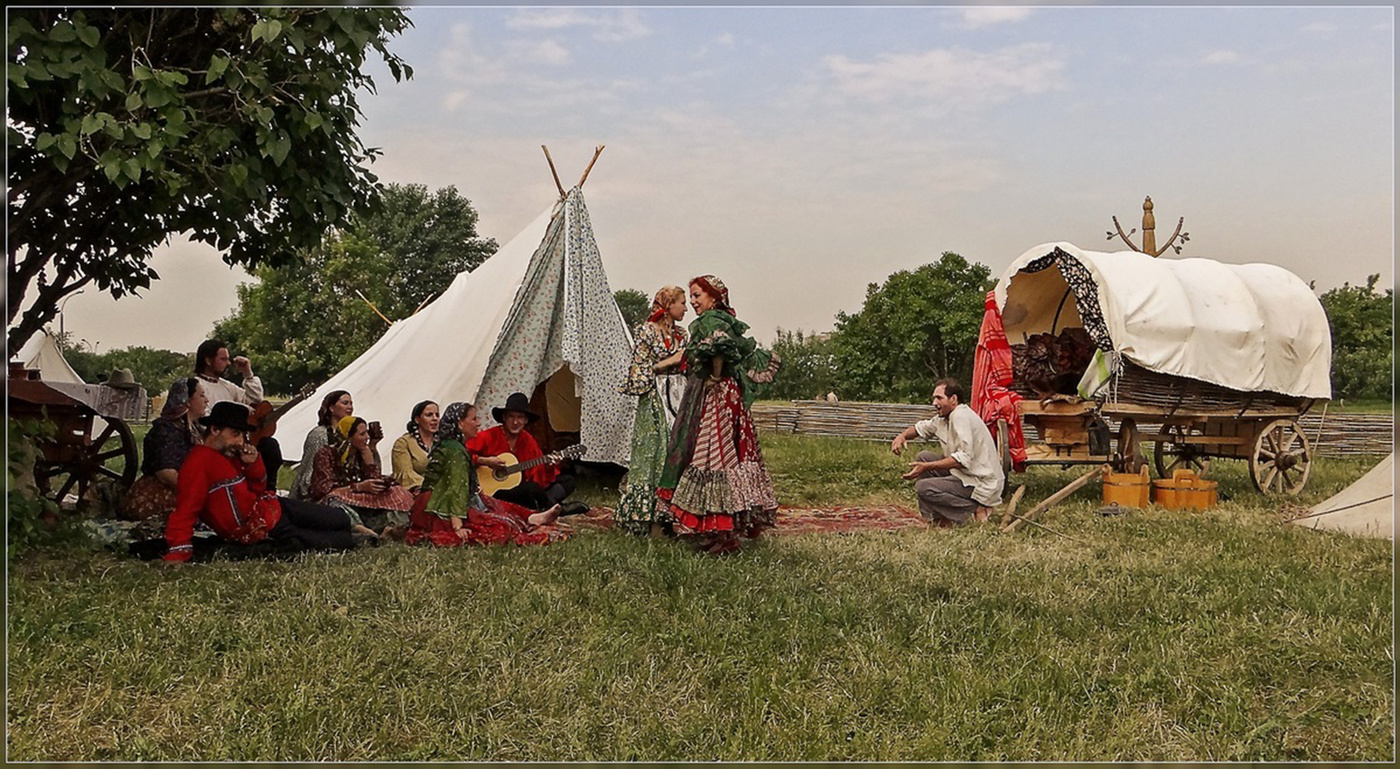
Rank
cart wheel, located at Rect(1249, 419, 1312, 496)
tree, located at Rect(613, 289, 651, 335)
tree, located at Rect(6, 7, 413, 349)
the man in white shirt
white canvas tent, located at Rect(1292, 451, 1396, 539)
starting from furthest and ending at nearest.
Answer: tree, located at Rect(613, 289, 651, 335), cart wheel, located at Rect(1249, 419, 1312, 496), the man in white shirt, white canvas tent, located at Rect(1292, 451, 1396, 539), tree, located at Rect(6, 7, 413, 349)

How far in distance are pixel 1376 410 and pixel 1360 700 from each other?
1150 centimetres

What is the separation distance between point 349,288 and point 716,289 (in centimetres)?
2297

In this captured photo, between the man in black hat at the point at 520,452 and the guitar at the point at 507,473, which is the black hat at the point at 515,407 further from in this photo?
the guitar at the point at 507,473

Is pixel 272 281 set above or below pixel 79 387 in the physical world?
above

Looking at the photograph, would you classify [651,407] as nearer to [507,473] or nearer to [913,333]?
[507,473]

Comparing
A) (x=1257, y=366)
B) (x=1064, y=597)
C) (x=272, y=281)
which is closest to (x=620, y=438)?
(x=1064, y=597)

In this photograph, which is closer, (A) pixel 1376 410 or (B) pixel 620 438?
(B) pixel 620 438

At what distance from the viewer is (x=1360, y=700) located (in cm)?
332

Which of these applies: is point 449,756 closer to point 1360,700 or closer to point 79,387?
Answer: point 1360,700

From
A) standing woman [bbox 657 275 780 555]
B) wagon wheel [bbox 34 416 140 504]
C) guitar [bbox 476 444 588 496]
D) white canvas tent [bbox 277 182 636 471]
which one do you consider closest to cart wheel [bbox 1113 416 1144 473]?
standing woman [bbox 657 275 780 555]

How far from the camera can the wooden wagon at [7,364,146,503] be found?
5.68m

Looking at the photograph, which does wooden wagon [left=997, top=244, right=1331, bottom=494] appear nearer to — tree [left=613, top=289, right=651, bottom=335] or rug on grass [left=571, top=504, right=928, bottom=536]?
rug on grass [left=571, top=504, right=928, bottom=536]

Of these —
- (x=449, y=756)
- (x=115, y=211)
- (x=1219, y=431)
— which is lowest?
(x=449, y=756)

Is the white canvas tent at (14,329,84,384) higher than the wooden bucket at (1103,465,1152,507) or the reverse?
higher
